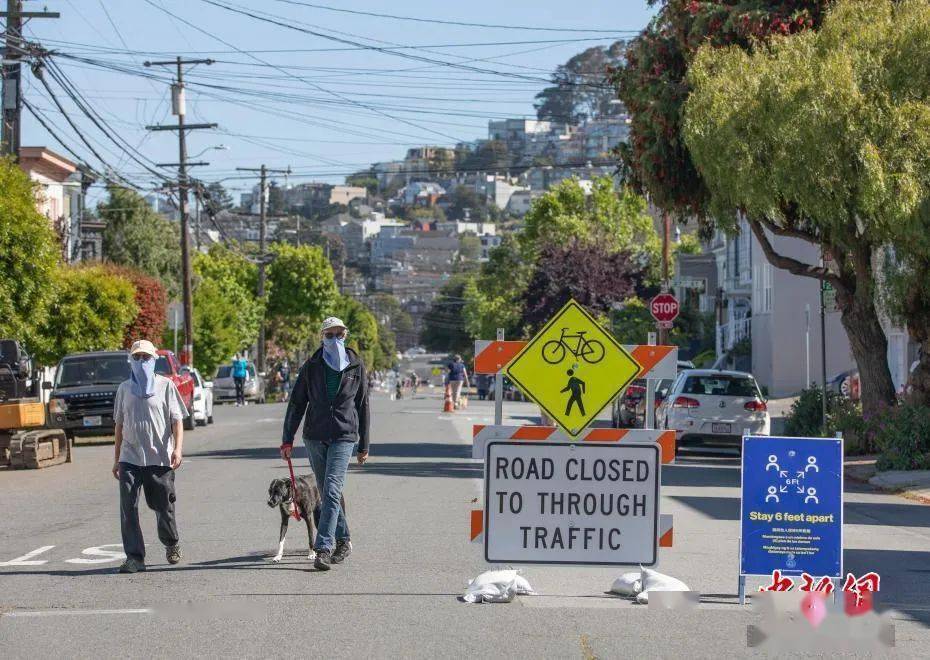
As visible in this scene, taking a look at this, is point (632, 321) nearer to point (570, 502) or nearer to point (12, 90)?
point (12, 90)

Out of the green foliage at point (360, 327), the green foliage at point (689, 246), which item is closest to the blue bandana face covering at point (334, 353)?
the green foliage at point (689, 246)

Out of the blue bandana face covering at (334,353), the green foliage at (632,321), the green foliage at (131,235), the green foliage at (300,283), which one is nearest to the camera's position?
the blue bandana face covering at (334,353)

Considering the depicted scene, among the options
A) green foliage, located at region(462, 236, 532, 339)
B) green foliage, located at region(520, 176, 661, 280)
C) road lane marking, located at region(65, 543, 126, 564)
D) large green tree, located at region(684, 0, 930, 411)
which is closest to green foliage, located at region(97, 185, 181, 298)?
green foliage, located at region(520, 176, 661, 280)

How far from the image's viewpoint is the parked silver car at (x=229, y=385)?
61781mm

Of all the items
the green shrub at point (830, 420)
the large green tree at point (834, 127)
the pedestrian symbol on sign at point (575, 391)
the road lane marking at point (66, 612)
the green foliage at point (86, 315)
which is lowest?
the road lane marking at point (66, 612)

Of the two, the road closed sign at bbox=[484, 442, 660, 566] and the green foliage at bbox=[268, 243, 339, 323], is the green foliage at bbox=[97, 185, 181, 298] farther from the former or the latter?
the road closed sign at bbox=[484, 442, 660, 566]

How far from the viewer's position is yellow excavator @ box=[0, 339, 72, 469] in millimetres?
22609

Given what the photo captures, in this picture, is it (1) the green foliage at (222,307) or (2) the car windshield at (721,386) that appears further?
(1) the green foliage at (222,307)

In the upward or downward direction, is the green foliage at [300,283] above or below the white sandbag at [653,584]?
above

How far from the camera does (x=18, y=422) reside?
22.6 metres

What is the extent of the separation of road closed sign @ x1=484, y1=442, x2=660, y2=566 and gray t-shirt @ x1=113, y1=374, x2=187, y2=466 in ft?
10.4

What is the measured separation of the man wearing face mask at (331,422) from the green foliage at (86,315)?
969 inches

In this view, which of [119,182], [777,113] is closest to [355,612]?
[777,113]

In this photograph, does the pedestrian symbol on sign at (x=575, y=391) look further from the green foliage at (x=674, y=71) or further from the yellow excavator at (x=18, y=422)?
the yellow excavator at (x=18, y=422)
